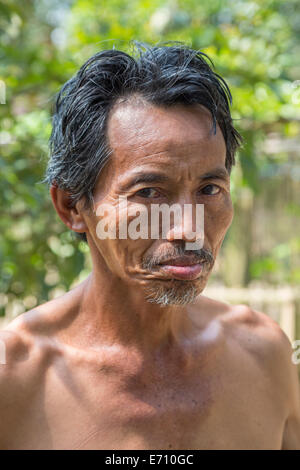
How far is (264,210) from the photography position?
4.63 m

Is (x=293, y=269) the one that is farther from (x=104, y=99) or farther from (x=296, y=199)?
(x=104, y=99)

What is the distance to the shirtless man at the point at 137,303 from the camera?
1.32 metres

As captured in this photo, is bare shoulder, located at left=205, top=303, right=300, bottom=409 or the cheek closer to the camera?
the cheek

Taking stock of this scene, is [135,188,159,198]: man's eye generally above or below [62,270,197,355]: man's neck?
above

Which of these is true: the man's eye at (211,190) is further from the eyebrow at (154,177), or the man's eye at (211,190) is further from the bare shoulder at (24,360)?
the bare shoulder at (24,360)

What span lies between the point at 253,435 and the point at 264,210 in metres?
3.18

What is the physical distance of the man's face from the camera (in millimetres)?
1293

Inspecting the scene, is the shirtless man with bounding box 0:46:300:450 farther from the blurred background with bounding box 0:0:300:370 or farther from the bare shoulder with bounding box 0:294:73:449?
the blurred background with bounding box 0:0:300:370

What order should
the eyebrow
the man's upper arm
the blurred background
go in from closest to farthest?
the eyebrow, the man's upper arm, the blurred background

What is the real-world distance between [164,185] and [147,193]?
1.8 inches

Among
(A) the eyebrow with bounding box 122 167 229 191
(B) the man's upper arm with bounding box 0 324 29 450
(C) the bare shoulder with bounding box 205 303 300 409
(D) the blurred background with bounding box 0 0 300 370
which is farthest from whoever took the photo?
(D) the blurred background with bounding box 0 0 300 370

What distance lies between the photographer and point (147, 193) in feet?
4.30

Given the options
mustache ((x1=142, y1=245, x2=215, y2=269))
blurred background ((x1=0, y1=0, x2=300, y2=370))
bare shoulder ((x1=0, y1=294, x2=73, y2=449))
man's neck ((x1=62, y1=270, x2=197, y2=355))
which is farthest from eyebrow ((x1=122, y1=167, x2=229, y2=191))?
blurred background ((x1=0, y1=0, x2=300, y2=370))

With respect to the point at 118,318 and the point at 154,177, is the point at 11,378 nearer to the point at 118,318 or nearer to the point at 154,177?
the point at 118,318
